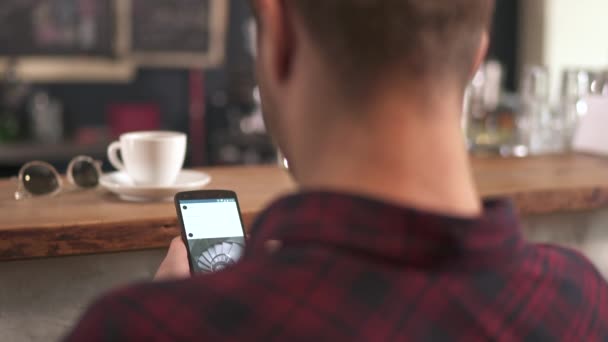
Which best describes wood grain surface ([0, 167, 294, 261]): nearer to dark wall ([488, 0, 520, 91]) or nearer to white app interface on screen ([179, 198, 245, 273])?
white app interface on screen ([179, 198, 245, 273])

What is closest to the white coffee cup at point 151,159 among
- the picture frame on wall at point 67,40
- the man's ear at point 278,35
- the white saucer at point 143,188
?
the white saucer at point 143,188

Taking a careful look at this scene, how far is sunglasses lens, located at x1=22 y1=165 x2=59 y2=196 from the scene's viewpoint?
1.28 meters

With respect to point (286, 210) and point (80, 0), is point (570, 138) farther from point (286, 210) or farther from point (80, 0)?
point (80, 0)

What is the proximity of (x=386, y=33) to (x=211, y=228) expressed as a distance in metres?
0.55

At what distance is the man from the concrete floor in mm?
644

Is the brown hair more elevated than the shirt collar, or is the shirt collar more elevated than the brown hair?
the brown hair

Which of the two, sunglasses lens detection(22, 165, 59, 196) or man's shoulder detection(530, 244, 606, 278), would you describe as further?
sunglasses lens detection(22, 165, 59, 196)

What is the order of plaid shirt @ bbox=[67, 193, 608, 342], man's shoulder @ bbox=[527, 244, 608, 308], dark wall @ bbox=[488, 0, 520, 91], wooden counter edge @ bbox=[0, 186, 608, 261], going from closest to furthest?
plaid shirt @ bbox=[67, 193, 608, 342] < man's shoulder @ bbox=[527, 244, 608, 308] < wooden counter edge @ bbox=[0, 186, 608, 261] < dark wall @ bbox=[488, 0, 520, 91]

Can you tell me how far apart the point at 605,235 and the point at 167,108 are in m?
2.74

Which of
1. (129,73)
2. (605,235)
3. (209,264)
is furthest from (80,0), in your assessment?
(209,264)

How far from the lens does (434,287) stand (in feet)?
1.77

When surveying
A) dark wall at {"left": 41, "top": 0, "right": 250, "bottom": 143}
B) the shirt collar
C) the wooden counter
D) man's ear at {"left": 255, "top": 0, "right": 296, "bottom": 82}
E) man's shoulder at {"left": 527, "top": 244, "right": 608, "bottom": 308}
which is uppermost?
man's ear at {"left": 255, "top": 0, "right": 296, "bottom": 82}

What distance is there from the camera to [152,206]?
1228 mm

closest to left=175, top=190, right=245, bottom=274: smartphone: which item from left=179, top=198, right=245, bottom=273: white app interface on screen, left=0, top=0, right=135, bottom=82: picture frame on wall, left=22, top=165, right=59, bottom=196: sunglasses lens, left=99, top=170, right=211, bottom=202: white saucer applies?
left=179, top=198, right=245, bottom=273: white app interface on screen
